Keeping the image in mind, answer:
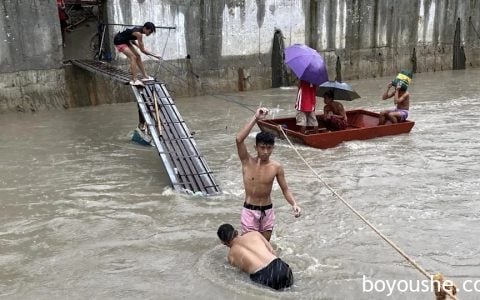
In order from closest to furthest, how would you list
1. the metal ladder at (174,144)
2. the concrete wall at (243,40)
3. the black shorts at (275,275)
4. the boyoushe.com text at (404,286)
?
1. the black shorts at (275,275)
2. the boyoushe.com text at (404,286)
3. the metal ladder at (174,144)
4. the concrete wall at (243,40)

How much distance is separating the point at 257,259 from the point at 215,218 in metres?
1.87

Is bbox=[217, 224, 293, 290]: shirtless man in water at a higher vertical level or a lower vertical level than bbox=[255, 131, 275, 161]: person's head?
lower

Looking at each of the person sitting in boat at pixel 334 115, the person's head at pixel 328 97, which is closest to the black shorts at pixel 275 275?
the person sitting in boat at pixel 334 115

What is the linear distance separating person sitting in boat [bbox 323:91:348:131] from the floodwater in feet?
2.14

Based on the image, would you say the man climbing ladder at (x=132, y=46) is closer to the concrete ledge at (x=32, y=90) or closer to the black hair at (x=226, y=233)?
the concrete ledge at (x=32, y=90)

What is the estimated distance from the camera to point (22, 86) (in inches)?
528

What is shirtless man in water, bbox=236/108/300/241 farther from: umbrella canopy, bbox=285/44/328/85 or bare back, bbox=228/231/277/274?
umbrella canopy, bbox=285/44/328/85

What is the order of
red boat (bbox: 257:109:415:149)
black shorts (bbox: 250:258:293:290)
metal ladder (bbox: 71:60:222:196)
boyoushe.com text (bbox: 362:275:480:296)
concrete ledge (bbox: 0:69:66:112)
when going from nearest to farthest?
black shorts (bbox: 250:258:293:290), boyoushe.com text (bbox: 362:275:480:296), metal ladder (bbox: 71:60:222:196), red boat (bbox: 257:109:415:149), concrete ledge (bbox: 0:69:66:112)

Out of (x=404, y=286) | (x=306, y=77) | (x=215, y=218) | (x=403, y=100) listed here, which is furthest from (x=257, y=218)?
(x=403, y=100)

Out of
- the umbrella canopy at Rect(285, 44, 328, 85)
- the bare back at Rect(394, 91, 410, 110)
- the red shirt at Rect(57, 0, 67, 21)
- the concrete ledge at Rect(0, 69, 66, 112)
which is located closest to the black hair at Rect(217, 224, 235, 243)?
the umbrella canopy at Rect(285, 44, 328, 85)

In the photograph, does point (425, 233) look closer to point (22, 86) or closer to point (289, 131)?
point (289, 131)

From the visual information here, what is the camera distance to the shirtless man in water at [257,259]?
4.81 meters

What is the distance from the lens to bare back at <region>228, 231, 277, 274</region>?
488cm

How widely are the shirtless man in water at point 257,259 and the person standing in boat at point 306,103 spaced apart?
207 inches
